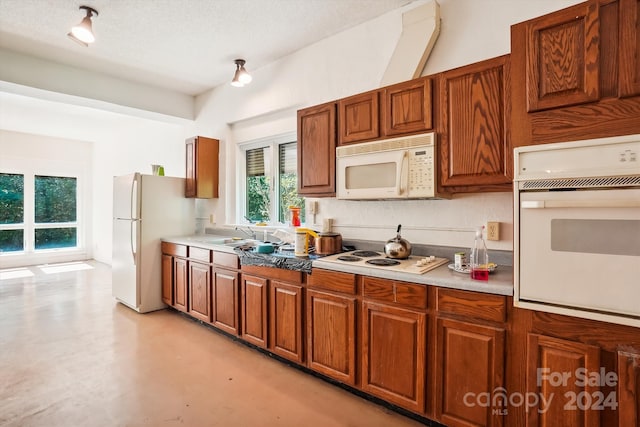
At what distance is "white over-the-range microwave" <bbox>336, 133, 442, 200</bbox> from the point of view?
2.01 metres

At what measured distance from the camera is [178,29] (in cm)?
282

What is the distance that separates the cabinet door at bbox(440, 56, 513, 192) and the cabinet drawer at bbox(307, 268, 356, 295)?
0.85 m

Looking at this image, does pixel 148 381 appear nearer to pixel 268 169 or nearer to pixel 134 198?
pixel 134 198

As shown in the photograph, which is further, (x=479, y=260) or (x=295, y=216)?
(x=295, y=216)

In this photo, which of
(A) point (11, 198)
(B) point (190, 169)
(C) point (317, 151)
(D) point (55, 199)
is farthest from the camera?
(D) point (55, 199)

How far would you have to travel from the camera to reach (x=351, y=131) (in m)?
2.39

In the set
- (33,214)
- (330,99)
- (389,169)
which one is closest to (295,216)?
(330,99)

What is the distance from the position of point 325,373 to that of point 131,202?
9.82ft

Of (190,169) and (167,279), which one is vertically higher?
(190,169)

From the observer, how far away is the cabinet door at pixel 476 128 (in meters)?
1.76

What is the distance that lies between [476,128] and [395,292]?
3.43 feet

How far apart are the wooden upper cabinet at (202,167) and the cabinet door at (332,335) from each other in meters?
2.42

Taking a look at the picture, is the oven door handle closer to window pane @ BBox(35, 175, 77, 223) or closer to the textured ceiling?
the textured ceiling

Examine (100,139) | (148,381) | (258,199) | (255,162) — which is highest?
(100,139)
